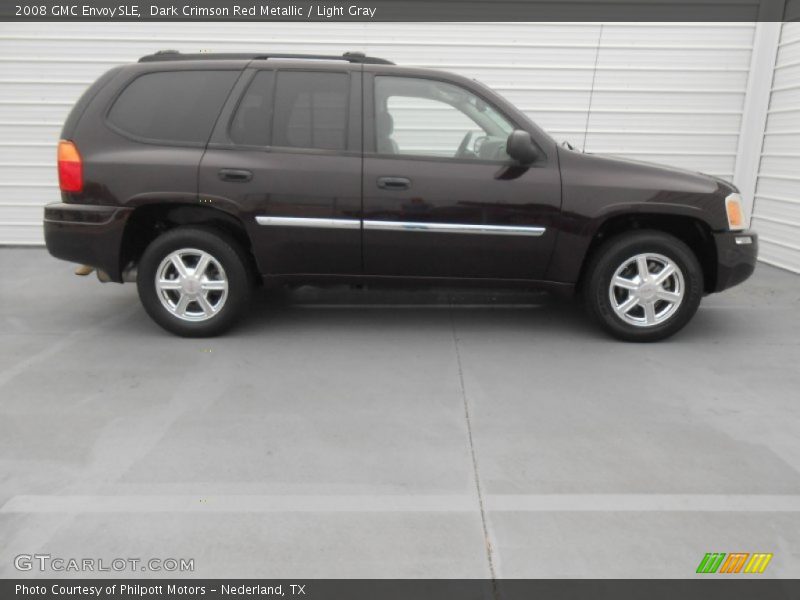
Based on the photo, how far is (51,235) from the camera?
4.61m

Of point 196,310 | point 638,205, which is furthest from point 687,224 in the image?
point 196,310

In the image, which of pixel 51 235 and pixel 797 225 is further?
pixel 797 225

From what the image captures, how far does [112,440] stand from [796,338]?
15.3 feet

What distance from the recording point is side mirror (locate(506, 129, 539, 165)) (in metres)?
4.37

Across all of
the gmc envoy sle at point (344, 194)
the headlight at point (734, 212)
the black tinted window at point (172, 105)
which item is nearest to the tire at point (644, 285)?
the gmc envoy sle at point (344, 194)

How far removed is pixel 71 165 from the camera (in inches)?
177

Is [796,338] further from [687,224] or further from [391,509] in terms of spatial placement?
[391,509]

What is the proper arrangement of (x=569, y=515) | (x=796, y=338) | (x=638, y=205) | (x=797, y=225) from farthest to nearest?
(x=797, y=225)
(x=796, y=338)
(x=638, y=205)
(x=569, y=515)

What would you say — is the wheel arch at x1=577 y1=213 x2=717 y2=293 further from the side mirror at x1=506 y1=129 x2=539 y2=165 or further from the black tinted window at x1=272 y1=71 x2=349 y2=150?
the black tinted window at x1=272 y1=71 x2=349 y2=150

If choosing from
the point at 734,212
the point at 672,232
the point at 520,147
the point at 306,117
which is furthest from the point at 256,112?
the point at 734,212

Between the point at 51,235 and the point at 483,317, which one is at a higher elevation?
the point at 51,235

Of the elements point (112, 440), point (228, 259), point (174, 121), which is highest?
point (174, 121)

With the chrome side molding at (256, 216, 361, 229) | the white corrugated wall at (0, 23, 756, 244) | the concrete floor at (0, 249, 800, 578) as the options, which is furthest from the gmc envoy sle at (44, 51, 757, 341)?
the white corrugated wall at (0, 23, 756, 244)
